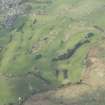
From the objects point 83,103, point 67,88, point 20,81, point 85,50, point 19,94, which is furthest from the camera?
point 85,50

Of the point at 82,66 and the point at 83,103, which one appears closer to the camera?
the point at 83,103

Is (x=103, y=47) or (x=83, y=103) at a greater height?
(x=103, y=47)

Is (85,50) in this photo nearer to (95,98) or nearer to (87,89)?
(87,89)

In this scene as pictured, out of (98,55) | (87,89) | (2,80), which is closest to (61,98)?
(87,89)

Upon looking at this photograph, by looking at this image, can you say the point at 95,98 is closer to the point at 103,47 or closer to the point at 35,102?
the point at 35,102

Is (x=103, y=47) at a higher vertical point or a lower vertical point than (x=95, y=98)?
higher

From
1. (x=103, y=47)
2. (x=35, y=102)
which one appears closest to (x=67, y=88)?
(x=35, y=102)

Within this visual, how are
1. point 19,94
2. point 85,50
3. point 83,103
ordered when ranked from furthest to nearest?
1. point 85,50
2. point 19,94
3. point 83,103

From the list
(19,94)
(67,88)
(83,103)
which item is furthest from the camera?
(19,94)

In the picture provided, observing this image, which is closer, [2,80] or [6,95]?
[6,95]
